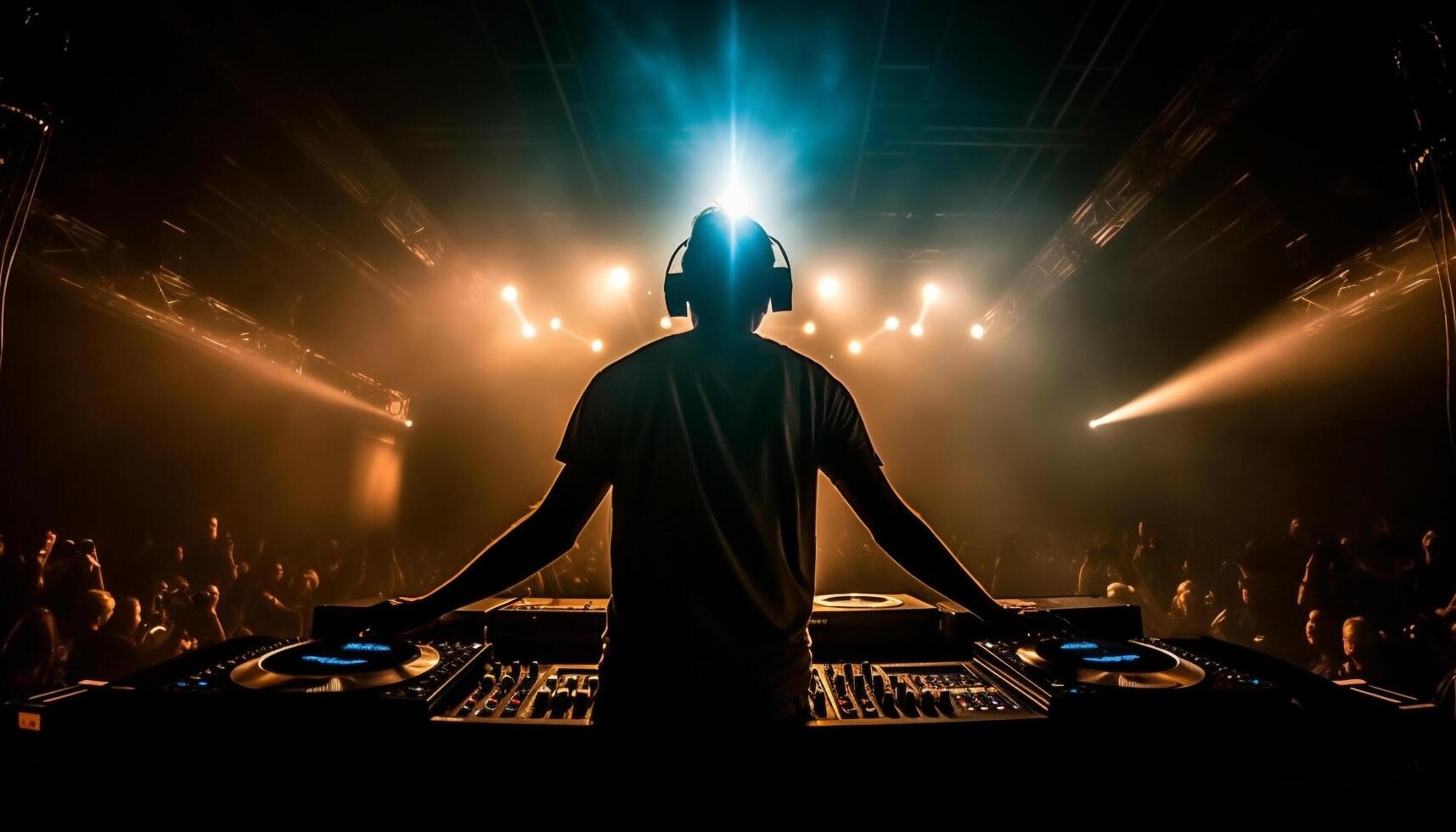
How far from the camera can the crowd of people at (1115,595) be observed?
2.94 meters

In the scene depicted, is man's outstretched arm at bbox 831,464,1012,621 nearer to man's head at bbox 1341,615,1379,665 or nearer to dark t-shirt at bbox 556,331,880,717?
dark t-shirt at bbox 556,331,880,717

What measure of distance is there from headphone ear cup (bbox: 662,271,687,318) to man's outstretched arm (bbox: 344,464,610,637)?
0.49 meters

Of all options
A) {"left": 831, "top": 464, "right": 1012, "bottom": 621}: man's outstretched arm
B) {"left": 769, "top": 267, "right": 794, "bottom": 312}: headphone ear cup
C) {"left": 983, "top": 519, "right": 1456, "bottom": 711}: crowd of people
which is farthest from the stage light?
{"left": 983, "top": 519, "right": 1456, "bottom": 711}: crowd of people

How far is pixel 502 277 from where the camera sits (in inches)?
251

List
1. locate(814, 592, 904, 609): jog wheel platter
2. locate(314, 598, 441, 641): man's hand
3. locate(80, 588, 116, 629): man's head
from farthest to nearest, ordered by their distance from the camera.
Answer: locate(80, 588, 116, 629): man's head → locate(814, 592, 904, 609): jog wheel platter → locate(314, 598, 441, 641): man's hand

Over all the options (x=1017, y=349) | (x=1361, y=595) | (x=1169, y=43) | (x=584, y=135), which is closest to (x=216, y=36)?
(x=584, y=135)

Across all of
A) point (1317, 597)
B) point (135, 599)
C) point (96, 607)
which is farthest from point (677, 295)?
point (1317, 597)

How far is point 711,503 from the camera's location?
1.09 metres

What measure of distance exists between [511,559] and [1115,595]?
22.4ft

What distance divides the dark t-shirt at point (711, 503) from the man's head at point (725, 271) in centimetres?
6

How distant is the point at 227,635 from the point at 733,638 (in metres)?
5.35

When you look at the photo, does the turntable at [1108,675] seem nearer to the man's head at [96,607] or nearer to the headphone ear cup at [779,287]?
the headphone ear cup at [779,287]

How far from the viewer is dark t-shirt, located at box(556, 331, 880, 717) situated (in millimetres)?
1020

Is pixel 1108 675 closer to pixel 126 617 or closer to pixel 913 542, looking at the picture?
pixel 913 542
